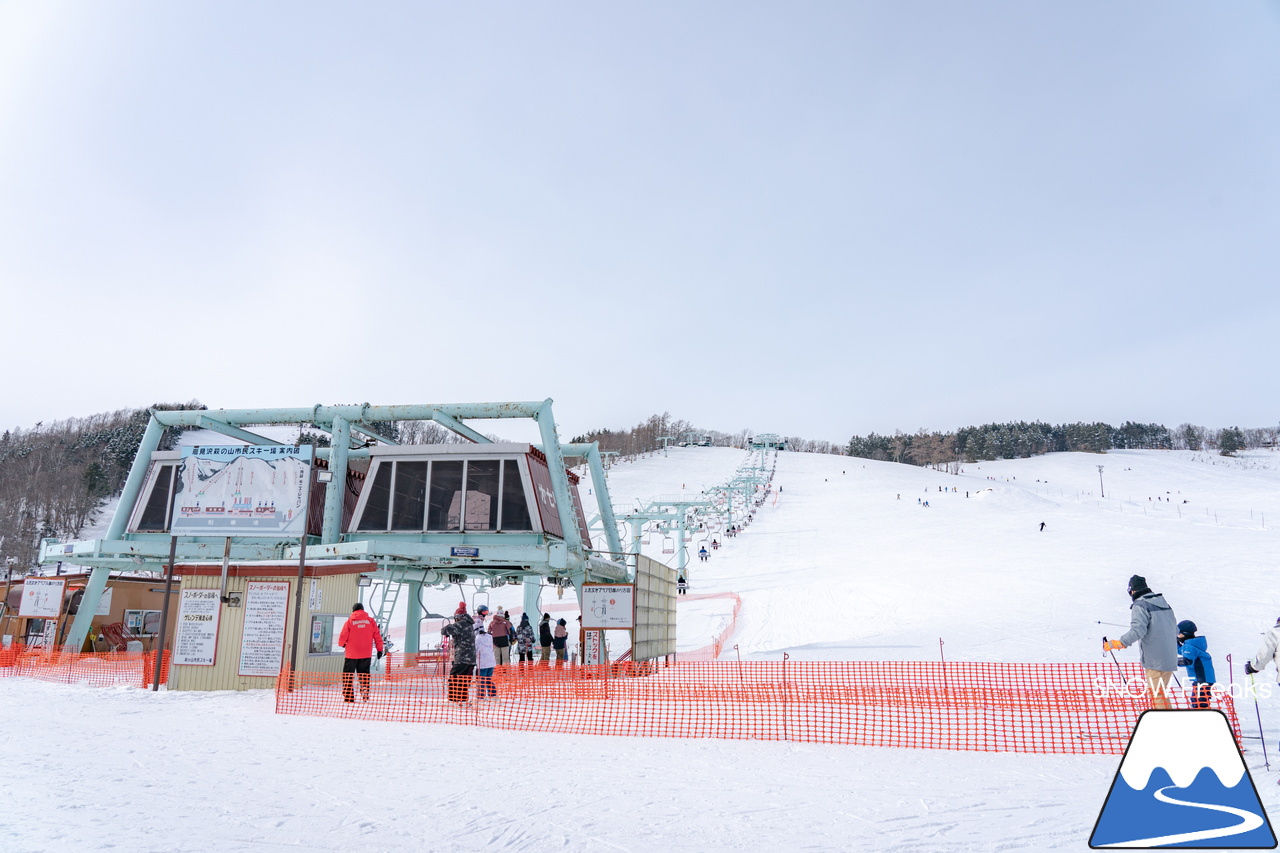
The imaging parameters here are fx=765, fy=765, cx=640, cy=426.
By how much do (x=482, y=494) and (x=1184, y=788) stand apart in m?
15.0

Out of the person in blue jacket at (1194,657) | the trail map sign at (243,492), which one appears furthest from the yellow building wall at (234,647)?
the person in blue jacket at (1194,657)

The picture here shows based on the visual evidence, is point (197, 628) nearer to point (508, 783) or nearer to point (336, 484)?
point (336, 484)

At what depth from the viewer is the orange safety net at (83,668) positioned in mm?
15156

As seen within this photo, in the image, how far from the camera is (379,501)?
722 inches

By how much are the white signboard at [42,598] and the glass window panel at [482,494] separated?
39.1 ft

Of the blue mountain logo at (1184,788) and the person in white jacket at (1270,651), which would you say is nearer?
the blue mountain logo at (1184,788)

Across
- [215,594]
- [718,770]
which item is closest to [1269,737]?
[718,770]

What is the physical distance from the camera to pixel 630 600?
46.2ft

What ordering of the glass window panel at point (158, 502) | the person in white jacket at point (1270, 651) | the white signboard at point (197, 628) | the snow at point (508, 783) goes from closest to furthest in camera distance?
1. the snow at point (508, 783)
2. the person in white jacket at point (1270, 651)
3. the white signboard at point (197, 628)
4. the glass window panel at point (158, 502)

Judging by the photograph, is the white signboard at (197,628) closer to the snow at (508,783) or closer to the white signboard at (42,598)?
the snow at (508,783)

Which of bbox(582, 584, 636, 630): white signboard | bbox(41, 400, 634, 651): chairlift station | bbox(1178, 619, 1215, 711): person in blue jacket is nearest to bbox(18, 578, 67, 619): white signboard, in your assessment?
bbox(41, 400, 634, 651): chairlift station

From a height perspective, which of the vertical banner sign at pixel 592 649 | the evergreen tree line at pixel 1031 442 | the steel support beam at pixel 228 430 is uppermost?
the evergreen tree line at pixel 1031 442

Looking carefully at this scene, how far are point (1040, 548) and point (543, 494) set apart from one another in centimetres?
3241

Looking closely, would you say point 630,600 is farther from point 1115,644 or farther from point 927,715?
point 1115,644
